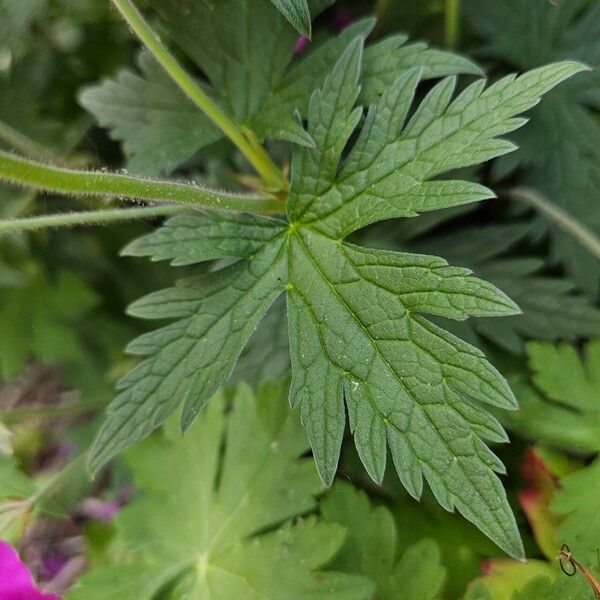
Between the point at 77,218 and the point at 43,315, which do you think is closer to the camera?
the point at 77,218

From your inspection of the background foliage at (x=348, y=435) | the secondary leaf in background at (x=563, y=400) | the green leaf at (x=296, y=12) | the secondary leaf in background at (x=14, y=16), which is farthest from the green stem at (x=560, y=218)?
the secondary leaf in background at (x=14, y=16)

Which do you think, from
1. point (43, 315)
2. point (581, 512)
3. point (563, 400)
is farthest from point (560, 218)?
point (43, 315)

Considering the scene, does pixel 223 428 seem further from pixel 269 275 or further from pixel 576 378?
pixel 576 378

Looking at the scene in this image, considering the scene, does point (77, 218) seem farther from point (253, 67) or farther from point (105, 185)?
point (253, 67)

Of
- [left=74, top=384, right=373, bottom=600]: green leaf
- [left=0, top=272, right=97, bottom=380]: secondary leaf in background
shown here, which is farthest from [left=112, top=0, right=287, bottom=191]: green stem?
[left=0, top=272, right=97, bottom=380]: secondary leaf in background

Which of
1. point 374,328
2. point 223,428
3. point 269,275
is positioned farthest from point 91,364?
point 374,328
